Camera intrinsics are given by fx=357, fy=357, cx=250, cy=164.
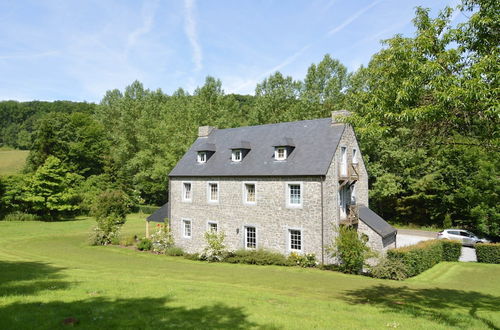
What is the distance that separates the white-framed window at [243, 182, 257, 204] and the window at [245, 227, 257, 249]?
2.04 metres

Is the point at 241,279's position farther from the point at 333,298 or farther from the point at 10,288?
the point at 10,288

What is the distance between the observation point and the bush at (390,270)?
A: 20.3m

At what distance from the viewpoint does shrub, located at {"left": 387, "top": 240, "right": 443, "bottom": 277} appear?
837 inches

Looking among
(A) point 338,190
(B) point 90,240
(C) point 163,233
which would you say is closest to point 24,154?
(B) point 90,240

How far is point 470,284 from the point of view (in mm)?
19078

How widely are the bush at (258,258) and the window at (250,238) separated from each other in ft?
3.87

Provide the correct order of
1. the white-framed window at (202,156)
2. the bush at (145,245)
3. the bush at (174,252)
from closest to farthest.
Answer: the bush at (174,252) < the bush at (145,245) < the white-framed window at (202,156)

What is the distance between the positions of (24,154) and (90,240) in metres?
69.5

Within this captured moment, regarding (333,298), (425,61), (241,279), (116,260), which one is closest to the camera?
(425,61)

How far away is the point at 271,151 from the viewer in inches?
1064

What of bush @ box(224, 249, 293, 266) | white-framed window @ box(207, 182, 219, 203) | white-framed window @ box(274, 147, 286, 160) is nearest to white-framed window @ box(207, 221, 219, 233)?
white-framed window @ box(207, 182, 219, 203)

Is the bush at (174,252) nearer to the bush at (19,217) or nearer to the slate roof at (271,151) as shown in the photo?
the slate roof at (271,151)

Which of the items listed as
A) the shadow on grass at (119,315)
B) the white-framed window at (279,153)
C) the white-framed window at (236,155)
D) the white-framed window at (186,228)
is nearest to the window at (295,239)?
the white-framed window at (279,153)

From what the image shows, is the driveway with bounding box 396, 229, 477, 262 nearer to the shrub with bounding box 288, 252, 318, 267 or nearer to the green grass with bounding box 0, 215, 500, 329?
the green grass with bounding box 0, 215, 500, 329
